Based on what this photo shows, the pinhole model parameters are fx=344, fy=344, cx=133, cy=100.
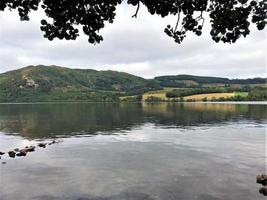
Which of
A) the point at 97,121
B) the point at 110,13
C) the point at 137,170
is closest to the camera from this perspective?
the point at 110,13

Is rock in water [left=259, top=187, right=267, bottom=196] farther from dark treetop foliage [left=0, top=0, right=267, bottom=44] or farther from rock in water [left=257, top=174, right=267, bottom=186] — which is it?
dark treetop foliage [left=0, top=0, right=267, bottom=44]

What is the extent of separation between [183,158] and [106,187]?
658 inches

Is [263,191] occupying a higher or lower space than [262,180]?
lower

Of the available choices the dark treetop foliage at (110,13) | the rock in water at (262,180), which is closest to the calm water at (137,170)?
the rock in water at (262,180)

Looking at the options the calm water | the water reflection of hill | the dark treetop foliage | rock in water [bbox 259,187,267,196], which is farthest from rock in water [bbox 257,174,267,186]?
the water reflection of hill

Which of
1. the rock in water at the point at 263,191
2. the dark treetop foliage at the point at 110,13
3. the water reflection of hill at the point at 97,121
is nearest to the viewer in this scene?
the dark treetop foliage at the point at 110,13

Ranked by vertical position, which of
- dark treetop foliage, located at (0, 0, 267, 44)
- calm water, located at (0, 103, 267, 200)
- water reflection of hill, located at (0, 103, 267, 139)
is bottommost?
water reflection of hill, located at (0, 103, 267, 139)

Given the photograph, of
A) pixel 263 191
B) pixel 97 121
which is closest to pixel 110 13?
pixel 263 191

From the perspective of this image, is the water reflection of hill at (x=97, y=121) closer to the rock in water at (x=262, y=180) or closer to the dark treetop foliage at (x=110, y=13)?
the rock in water at (x=262, y=180)

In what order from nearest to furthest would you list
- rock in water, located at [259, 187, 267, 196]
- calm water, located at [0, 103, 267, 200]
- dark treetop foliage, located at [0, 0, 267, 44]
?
dark treetop foliage, located at [0, 0, 267, 44] < rock in water, located at [259, 187, 267, 196] < calm water, located at [0, 103, 267, 200]

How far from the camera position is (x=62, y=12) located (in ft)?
49.3

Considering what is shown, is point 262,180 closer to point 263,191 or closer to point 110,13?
point 263,191

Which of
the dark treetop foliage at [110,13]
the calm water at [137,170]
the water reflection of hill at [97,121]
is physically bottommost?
the water reflection of hill at [97,121]

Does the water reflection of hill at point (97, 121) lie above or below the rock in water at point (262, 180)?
below
